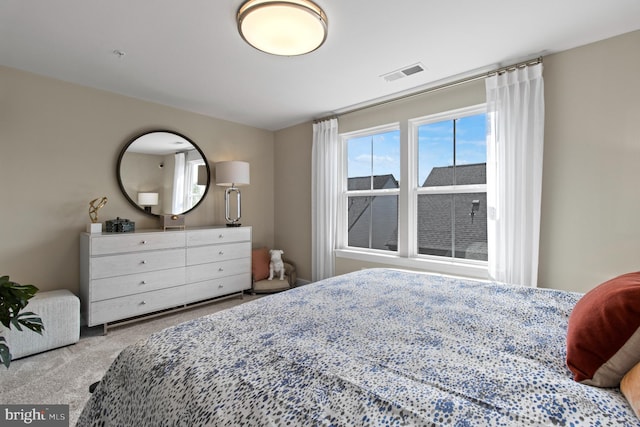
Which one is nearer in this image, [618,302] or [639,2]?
[618,302]

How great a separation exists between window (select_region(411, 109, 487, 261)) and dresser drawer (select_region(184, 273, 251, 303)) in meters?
2.29

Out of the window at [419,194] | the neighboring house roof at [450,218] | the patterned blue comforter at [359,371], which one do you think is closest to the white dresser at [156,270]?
the window at [419,194]

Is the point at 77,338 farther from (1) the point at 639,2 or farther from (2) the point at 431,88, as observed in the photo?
(1) the point at 639,2

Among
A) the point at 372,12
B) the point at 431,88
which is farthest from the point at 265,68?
the point at 431,88

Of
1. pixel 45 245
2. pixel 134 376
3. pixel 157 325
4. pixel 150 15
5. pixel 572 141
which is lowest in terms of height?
pixel 157 325

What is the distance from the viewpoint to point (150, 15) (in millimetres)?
1948

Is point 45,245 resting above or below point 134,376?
above

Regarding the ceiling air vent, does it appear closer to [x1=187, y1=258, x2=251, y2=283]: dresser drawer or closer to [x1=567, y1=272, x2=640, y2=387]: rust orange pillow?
[x1=567, y1=272, x2=640, y2=387]: rust orange pillow

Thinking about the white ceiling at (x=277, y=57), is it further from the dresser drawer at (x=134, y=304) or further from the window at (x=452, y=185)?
the dresser drawer at (x=134, y=304)

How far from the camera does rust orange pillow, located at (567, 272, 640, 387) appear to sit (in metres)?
0.81

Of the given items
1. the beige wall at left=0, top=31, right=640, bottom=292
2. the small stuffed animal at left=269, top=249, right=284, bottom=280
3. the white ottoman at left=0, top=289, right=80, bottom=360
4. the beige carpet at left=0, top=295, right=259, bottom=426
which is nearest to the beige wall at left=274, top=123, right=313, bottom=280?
the small stuffed animal at left=269, top=249, right=284, bottom=280

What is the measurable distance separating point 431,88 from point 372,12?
1.45 metres

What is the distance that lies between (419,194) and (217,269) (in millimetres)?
2633

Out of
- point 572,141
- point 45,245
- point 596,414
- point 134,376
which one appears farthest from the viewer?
point 45,245
